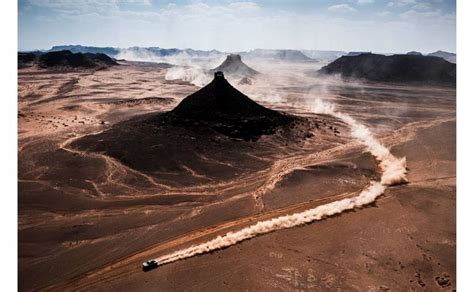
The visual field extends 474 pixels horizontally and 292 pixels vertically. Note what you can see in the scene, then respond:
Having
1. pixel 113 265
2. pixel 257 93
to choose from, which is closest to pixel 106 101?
pixel 257 93

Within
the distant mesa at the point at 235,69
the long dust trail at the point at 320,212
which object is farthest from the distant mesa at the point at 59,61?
the long dust trail at the point at 320,212

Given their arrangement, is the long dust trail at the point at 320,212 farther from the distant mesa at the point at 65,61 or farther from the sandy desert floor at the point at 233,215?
the distant mesa at the point at 65,61

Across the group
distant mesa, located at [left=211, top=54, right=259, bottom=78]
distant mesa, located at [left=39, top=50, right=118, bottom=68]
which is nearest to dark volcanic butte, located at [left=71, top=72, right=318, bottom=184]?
distant mesa, located at [left=211, top=54, right=259, bottom=78]

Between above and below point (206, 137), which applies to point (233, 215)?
below

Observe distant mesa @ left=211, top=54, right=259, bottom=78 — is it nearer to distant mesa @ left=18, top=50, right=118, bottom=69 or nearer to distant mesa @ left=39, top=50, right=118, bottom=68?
distant mesa @ left=39, top=50, right=118, bottom=68

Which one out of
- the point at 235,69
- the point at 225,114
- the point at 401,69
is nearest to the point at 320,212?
the point at 225,114

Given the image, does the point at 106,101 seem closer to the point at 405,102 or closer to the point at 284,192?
the point at 284,192

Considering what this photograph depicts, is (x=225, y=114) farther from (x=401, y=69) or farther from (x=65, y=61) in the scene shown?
(x=65, y=61)
